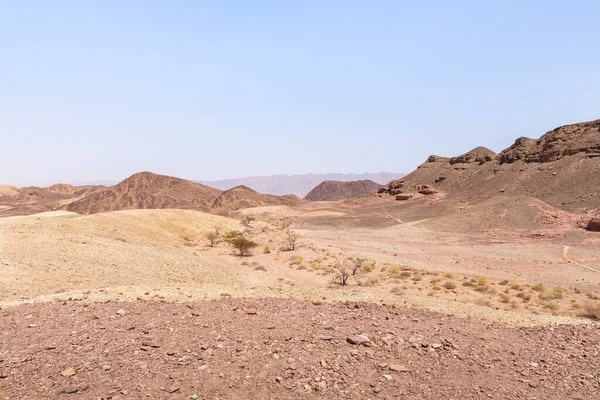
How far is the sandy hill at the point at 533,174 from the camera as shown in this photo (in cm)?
4884

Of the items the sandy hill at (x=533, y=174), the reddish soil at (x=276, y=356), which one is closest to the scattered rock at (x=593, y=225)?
the sandy hill at (x=533, y=174)

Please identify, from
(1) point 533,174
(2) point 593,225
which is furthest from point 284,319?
(1) point 533,174

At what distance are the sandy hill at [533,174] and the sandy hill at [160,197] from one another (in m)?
39.0

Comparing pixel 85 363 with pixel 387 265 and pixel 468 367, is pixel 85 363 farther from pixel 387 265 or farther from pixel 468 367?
pixel 387 265

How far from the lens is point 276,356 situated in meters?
6.83

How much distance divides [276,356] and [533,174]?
63726mm

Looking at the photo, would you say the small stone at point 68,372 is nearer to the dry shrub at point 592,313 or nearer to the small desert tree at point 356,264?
the small desert tree at point 356,264

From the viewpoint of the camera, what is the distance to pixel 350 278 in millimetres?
18734

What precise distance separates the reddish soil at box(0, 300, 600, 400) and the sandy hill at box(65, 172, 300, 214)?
78792 millimetres

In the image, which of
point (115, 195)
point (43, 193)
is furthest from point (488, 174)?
point (43, 193)

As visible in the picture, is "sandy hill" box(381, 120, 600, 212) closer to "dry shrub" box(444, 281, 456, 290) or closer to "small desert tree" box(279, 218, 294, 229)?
"small desert tree" box(279, 218, 294, 229)

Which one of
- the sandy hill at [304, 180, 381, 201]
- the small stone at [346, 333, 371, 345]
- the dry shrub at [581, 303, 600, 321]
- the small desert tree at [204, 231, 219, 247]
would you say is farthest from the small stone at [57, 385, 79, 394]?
the sandy hill at [304, 180, 381, 201]

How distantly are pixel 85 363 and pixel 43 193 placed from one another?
13245cm

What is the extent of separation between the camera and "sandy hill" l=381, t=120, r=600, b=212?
160 ft
